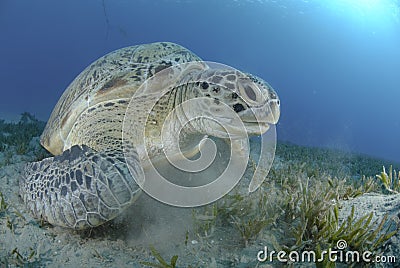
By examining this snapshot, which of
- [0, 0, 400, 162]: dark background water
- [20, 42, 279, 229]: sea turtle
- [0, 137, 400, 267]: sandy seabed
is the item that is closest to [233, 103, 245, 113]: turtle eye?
[20, 42, 279, 229]: sea turtle

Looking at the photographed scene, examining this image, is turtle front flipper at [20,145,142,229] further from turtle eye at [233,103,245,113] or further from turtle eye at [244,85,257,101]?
turtle eye at [244,85,257,101]

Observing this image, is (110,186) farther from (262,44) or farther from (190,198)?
(262,44)

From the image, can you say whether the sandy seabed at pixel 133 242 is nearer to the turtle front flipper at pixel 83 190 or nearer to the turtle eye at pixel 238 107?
the turtle front flipper at pixel 83 190

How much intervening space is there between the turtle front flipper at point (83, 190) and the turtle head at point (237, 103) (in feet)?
2.52

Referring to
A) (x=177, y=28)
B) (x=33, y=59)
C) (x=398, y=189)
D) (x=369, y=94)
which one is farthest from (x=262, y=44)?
(x=398, y=189)

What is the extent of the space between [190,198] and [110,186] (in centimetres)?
85

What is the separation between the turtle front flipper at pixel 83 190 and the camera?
6.59 ft

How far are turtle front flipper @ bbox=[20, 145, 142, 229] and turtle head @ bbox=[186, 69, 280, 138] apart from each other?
769 mm

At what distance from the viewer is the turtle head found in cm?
229

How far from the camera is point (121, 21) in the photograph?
198 ft

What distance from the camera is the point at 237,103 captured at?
2.33m

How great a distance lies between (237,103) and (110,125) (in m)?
1.34

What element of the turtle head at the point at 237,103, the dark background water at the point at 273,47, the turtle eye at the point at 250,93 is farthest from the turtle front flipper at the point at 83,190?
the dark background water at the point at 273,47

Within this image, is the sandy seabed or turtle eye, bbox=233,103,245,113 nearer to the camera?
the sandy seabed
